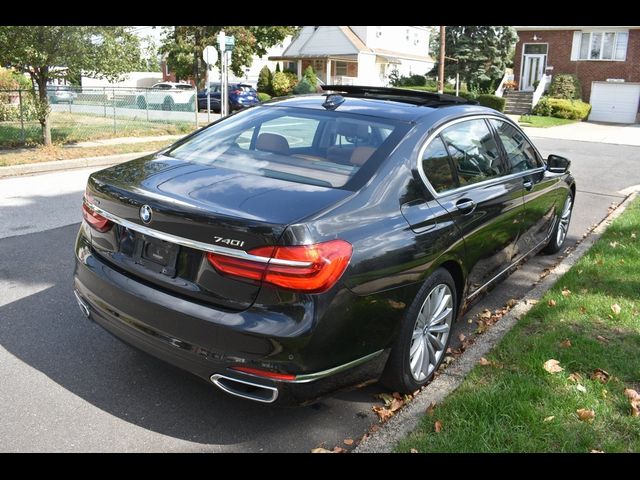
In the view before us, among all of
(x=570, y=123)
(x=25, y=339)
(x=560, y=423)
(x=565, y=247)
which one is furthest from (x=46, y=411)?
(x=570, y=123)

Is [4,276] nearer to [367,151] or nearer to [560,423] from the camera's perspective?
[367,151]

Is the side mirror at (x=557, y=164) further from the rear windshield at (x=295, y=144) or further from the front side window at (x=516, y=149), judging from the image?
the rear windshield at (x=295, y=144)

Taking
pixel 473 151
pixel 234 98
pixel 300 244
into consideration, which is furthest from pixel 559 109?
pixel 300 244

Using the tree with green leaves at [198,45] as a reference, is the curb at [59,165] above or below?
below

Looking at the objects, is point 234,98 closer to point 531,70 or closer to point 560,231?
point 531,70

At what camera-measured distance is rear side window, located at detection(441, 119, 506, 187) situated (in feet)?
12.6

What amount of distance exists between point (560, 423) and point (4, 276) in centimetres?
436

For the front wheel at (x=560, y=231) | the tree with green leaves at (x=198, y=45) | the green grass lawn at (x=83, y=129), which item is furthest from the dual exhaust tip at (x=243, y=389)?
the tree with green leaves at (x=198, y=45)

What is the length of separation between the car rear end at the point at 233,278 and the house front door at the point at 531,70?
1542 inches

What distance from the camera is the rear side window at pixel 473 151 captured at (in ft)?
12.6

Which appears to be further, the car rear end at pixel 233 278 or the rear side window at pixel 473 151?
the rear side window at pixel 473 151

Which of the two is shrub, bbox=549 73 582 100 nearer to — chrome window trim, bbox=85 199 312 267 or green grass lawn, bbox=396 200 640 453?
green grass lawn, bbox=396 200 640 453

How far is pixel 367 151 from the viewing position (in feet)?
11.2

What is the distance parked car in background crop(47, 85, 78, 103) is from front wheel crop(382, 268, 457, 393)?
14.0 metres
